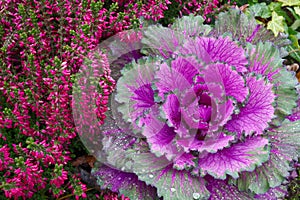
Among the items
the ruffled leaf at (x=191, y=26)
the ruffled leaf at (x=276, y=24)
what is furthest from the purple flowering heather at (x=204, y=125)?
the ruffled leaf at (x=276, y=24)

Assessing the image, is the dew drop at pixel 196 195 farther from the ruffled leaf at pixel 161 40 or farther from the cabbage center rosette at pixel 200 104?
the ruffled leaf at pixel 161 40

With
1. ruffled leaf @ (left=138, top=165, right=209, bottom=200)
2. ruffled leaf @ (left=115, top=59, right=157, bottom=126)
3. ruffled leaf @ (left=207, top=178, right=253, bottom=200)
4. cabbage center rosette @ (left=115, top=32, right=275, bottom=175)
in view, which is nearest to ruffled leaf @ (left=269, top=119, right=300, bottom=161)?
cabbage center rosette @ (left=115, top=32, right=275, bottom=175)

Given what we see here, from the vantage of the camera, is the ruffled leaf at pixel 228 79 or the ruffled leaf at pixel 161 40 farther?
the ruffled leaf at pixel 161 40

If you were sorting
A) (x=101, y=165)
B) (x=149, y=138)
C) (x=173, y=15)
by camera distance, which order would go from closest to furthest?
(x=149, y=138)
(x=101, y=165)
(x=173, y=15)

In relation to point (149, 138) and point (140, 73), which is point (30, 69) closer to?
point (140, 73)

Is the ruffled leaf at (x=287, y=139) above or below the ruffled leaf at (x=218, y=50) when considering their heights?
below

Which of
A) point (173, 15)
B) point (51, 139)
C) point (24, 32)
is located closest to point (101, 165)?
point (51, 139)

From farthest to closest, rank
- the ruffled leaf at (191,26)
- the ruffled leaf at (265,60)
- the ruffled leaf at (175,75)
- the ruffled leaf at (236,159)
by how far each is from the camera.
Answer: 1. the ruffled leaf at (191,26)
2. the ruffled leaf at (265,60)
3. the ruffled leaf at (175,75)
4. the ruffled leaf at (236,159)
